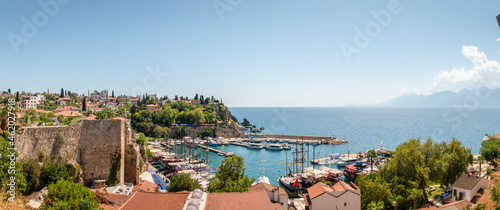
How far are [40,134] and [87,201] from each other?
9.05 metres

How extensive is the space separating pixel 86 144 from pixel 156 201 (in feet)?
34.1

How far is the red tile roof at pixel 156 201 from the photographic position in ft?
32.9

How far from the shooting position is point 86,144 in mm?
17766

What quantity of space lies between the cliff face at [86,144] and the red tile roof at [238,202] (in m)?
10.9

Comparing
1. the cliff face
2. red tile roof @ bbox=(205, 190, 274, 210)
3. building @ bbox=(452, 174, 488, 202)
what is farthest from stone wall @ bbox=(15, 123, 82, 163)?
building @ bbox=(452, 174, 488, 202)

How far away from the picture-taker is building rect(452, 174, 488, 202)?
19.7 m

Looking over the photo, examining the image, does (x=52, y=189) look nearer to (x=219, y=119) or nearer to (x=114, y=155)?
(x=114, y=155)

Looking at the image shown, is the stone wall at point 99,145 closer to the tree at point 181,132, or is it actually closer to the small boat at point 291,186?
the small boat at point 291,186

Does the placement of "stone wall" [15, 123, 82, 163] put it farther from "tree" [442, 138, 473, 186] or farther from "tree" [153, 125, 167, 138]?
"tree" [153, 125, 167, 138]

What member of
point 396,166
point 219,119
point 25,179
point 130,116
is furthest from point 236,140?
point 25,179

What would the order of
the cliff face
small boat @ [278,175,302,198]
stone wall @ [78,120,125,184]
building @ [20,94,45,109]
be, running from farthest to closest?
building @ [20,94,45,109], small boat @ [278,175,302,198], stone wall @ [78,120,125,184], the cliff face

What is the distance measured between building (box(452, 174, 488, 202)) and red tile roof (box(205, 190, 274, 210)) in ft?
59.1

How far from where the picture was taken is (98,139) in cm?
1805

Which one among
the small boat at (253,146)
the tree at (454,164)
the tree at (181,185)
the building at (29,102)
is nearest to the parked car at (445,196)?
the tree at (454,164)
